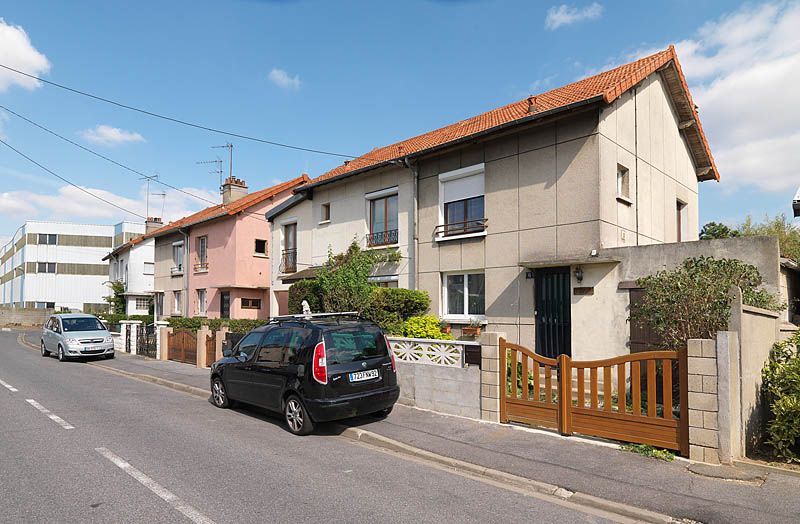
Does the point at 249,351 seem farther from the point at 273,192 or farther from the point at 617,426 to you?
the point at 273,192

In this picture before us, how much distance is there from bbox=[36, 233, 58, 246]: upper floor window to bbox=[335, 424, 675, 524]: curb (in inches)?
2568

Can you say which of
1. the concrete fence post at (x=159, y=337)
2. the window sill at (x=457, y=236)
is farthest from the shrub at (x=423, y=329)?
the concrete fence post at (x=159, y=337)

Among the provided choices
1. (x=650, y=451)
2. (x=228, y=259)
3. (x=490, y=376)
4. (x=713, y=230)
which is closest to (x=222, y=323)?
(x=228, y=259)

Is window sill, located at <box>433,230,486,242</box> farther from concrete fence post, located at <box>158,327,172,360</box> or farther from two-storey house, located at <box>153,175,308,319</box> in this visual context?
two-storey house, located at <box>153,175,308,319</box>

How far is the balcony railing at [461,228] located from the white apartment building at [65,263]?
5426 cm

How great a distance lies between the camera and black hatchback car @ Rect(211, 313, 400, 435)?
24.7 ft

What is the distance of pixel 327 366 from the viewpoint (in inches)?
297

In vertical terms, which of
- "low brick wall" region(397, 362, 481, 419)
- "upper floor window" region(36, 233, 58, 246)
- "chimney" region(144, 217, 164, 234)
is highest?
"upper floor window" region(36, 233, 58, 246)

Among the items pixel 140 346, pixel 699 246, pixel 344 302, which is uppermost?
pixel 699 246

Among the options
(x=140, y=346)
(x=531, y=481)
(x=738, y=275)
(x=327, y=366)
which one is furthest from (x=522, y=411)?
(x=140, y=346)

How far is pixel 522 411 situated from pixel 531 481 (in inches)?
88.7

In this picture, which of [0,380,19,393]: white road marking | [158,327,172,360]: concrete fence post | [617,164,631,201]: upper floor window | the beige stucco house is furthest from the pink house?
[617,164,631,201]: upper floor window

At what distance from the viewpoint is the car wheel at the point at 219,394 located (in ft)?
31.6

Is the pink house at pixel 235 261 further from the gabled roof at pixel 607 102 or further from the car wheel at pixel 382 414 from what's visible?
the car wheel at pixel 382 414
